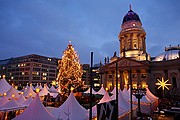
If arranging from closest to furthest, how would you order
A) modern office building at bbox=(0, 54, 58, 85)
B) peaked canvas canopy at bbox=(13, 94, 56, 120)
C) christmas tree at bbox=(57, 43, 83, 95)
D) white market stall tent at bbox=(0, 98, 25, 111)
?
peaked canvas canopy at bbox=(13, 94, 56, 120) → white market stall tent at bbox=(0, 98, 25, 111) → christmas tree at bbox=(57, 43, 83, 95) → modern office building at bbox=(0, 54, 58, 85)

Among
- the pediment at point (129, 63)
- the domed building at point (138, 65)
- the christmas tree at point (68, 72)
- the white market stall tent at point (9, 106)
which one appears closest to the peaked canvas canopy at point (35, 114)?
the white market stall tent at point (9, 106)

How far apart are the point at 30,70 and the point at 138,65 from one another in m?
57.4

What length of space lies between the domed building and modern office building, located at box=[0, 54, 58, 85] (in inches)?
1641

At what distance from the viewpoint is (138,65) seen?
45.3 metres

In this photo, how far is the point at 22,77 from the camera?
7819 centimetres

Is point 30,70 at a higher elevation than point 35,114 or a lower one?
higher

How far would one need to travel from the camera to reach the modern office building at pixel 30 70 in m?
76.3

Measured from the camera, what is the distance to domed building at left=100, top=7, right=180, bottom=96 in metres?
42.2

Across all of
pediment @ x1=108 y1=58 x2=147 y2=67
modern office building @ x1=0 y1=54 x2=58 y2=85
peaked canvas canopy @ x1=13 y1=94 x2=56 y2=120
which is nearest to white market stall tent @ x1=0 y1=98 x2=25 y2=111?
peaked canvas canopy @ x1=13 y1=94 x2=56 y2=120

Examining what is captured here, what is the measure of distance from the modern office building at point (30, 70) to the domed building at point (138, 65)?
4168 centimetres

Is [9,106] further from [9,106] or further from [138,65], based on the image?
[138,65]

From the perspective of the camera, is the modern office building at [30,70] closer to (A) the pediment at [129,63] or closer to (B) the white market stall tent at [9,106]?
(A) the pediment at [129,63]

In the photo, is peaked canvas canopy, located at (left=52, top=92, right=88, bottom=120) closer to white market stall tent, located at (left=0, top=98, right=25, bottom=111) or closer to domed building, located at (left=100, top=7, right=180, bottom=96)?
white market stall tent, located at (left=0, top=98, right=25, bottom=111)

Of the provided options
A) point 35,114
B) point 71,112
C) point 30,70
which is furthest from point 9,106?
point 30,70
